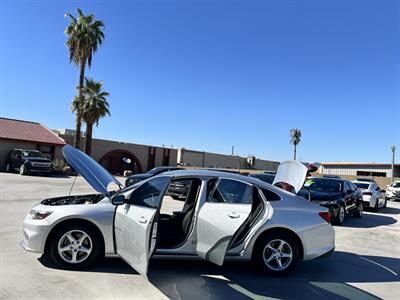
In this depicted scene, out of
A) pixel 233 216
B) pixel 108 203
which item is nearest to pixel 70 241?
pixel 108 203

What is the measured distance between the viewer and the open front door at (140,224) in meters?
4.51

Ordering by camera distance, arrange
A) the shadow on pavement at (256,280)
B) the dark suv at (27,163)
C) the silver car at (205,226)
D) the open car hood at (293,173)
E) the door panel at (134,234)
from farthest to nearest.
Result: 1. the dark suv at (27,163)
2. the open car hood at (293,173)
3. the silver car at (205,226)
4. the shadow on pavement at (256,280)
5. the door panel at (134,234)

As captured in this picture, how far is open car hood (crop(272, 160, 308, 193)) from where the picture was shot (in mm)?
7016

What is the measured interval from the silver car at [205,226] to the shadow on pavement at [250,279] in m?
0.29

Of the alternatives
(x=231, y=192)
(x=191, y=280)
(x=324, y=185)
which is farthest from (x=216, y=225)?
(x=324, y=185)

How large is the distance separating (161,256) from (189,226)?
59 cm

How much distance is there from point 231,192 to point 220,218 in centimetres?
55

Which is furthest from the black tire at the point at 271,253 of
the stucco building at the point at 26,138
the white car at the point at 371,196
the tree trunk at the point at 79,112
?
the stucco building at the point at 26,138

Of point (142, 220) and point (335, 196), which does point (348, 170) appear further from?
point (142, 220)

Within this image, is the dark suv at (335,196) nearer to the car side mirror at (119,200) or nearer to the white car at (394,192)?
the car side mirror at (119,200)

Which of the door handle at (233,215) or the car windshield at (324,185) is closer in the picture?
the door handle at (233,215)

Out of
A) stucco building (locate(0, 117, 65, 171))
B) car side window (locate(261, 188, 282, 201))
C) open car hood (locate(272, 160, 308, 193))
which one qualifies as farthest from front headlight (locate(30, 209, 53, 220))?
stucco building (locate(0, 117, 65, 171))

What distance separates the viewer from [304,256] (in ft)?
18.7

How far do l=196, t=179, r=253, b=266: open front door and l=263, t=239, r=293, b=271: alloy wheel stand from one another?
70 cm
